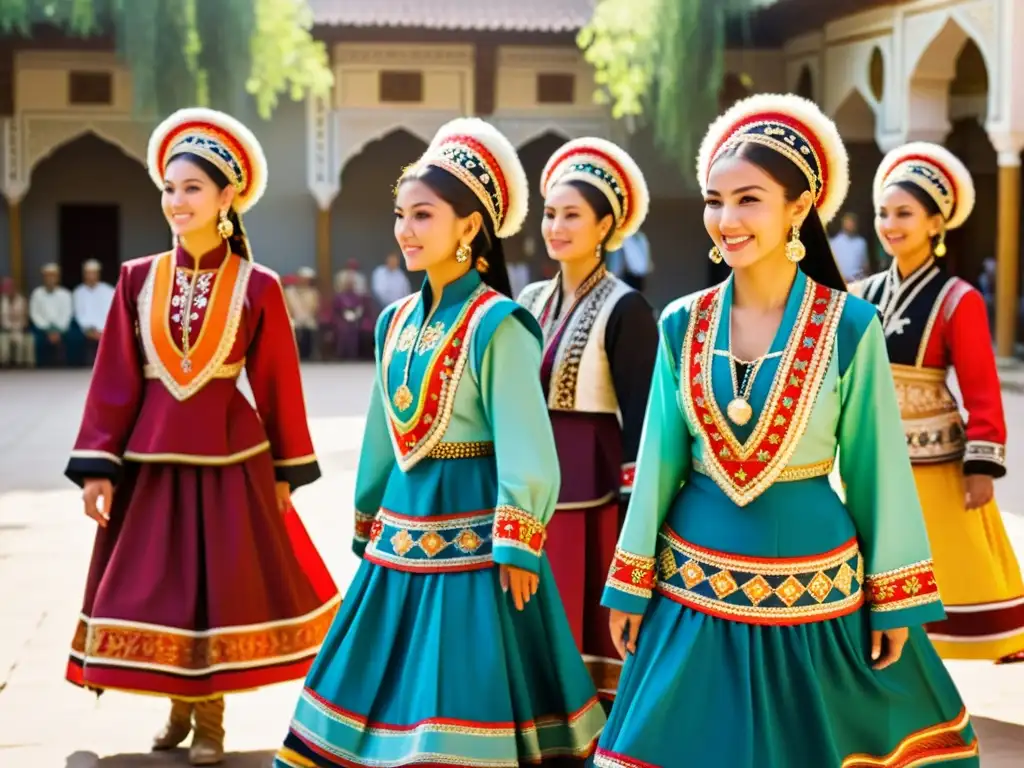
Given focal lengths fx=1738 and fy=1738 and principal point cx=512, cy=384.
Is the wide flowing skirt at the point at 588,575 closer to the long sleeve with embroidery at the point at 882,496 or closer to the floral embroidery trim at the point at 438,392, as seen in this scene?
the floral embroidery trim at the point at 438,392

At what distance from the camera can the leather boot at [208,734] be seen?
14.1 feet

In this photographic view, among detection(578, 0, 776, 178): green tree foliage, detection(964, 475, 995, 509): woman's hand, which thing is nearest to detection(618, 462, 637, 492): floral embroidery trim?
detection(964, 475, 995, 509): woman's hand

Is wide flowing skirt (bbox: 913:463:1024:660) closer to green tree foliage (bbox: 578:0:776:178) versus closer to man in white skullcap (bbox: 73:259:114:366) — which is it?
green tree foliage (bbox: 578:0:776:178)

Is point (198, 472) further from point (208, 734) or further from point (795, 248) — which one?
point (795, 248)

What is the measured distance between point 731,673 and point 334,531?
518 cm

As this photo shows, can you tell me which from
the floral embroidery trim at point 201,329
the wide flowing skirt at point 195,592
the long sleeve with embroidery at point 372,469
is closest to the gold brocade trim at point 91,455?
the wide flowing skirt at point 195,592

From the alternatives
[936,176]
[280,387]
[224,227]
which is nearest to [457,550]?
[280,387]

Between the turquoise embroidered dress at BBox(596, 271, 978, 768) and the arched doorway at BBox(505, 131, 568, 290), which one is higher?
the arched doorway at BBox(505, 131, 568, 290)

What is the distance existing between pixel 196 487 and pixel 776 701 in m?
1.91

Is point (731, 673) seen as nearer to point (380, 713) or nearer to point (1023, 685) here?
point (380, 713)

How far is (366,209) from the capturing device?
72.9 feet

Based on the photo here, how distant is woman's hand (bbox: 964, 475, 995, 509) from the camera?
15.9 feet

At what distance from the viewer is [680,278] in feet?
72.8

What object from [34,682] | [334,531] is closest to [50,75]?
[334,531]
